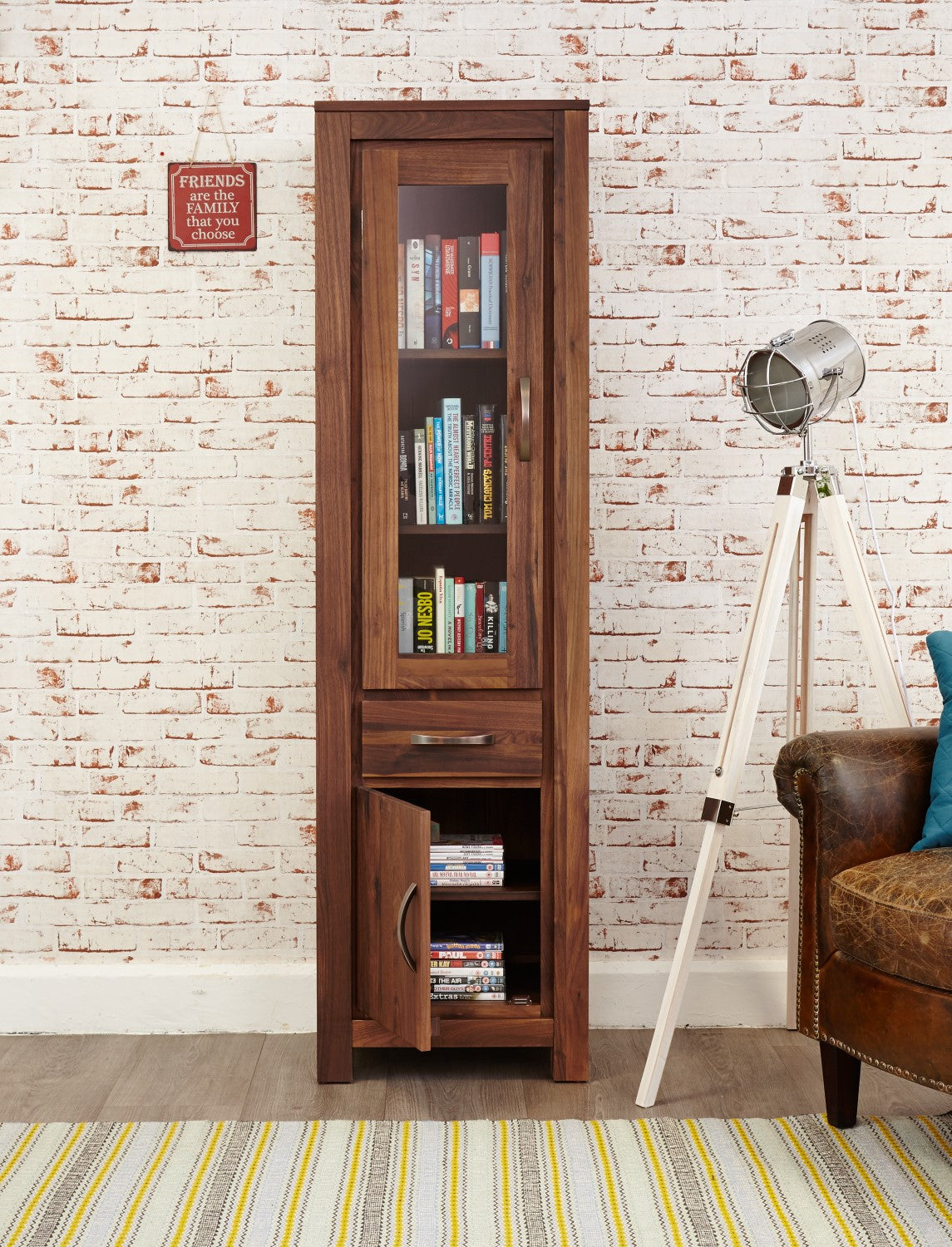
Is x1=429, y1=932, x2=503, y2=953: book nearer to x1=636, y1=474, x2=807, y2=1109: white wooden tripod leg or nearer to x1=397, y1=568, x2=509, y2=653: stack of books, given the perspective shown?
x1=636, y1=474, x2=807, y2=1109: white wooden tripod leg

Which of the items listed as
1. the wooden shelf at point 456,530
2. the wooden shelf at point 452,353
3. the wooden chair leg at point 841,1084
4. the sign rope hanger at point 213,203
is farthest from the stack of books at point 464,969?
the sign rope hanger at point 213,203

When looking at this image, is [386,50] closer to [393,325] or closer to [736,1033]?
[393,325]

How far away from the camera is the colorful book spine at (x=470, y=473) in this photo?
219 centimetres

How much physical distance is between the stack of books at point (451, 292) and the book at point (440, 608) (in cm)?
45

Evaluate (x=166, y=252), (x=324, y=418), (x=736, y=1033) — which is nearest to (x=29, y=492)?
(x=166, y=252)

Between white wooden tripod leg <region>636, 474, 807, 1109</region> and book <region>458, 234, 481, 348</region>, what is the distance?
27.4 inches

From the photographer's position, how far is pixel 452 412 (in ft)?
7.16

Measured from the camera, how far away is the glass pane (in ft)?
7.13

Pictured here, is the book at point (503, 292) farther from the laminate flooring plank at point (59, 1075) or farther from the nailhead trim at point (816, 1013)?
the laminate flooring plank at point (59, 1075)

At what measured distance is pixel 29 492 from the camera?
2.52 metres

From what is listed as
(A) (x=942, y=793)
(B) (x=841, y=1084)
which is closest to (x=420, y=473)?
(A) (x=942, y=793)

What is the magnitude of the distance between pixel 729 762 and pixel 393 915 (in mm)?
703

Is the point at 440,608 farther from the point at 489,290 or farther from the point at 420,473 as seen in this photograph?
the point at 489,290

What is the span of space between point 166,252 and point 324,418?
0.69 meters
